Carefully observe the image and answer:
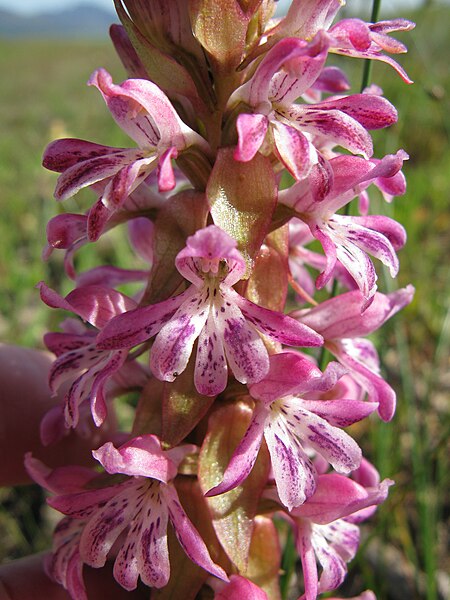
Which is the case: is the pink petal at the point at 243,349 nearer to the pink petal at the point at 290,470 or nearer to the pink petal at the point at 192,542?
the pink petal at the point at 290,470

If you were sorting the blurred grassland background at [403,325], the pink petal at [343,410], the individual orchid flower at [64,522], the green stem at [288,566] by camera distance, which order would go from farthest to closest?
1. the blurred grassland background at [403,325]
2. the green stem at [288,566]
3. the individual orchid flower at [64,522]
4. the pink petal at [343,410]

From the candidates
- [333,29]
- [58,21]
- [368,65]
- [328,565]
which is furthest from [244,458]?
[58,21]

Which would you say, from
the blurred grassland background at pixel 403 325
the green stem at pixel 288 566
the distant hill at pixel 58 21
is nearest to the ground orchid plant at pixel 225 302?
the green stem at pixel 288 566

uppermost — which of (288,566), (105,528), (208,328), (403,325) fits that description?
(208,328)

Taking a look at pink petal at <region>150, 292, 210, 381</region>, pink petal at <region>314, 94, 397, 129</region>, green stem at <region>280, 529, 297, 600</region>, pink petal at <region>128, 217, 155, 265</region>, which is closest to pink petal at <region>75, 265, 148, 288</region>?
pink petal at <region>128, 217, 155, 265</region>

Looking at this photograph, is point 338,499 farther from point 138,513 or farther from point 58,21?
point 58,21

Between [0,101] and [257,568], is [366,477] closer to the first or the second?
[257,568]
